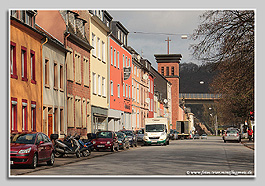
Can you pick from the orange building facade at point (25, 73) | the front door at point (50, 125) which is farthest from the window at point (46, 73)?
the front door at point (50, 125)

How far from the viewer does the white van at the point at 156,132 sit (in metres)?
51.8

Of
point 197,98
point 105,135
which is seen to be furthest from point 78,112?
point 197,98

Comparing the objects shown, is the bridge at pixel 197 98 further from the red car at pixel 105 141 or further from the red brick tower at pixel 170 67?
the red car at pixel 105 141

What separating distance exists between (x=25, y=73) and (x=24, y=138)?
10095mm

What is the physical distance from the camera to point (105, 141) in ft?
124

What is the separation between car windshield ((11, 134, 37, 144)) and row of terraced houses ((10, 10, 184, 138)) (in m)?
6.19

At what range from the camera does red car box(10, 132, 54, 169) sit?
20.2 meters

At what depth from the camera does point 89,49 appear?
48.4 metres

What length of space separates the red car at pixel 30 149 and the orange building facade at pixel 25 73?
5438 mm

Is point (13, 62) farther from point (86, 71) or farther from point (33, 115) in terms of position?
point (86, 71)

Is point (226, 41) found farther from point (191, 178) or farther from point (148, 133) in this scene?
point (148, 133)

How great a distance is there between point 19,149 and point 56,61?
18446 mm

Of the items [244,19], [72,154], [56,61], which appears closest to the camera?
[244,19]
